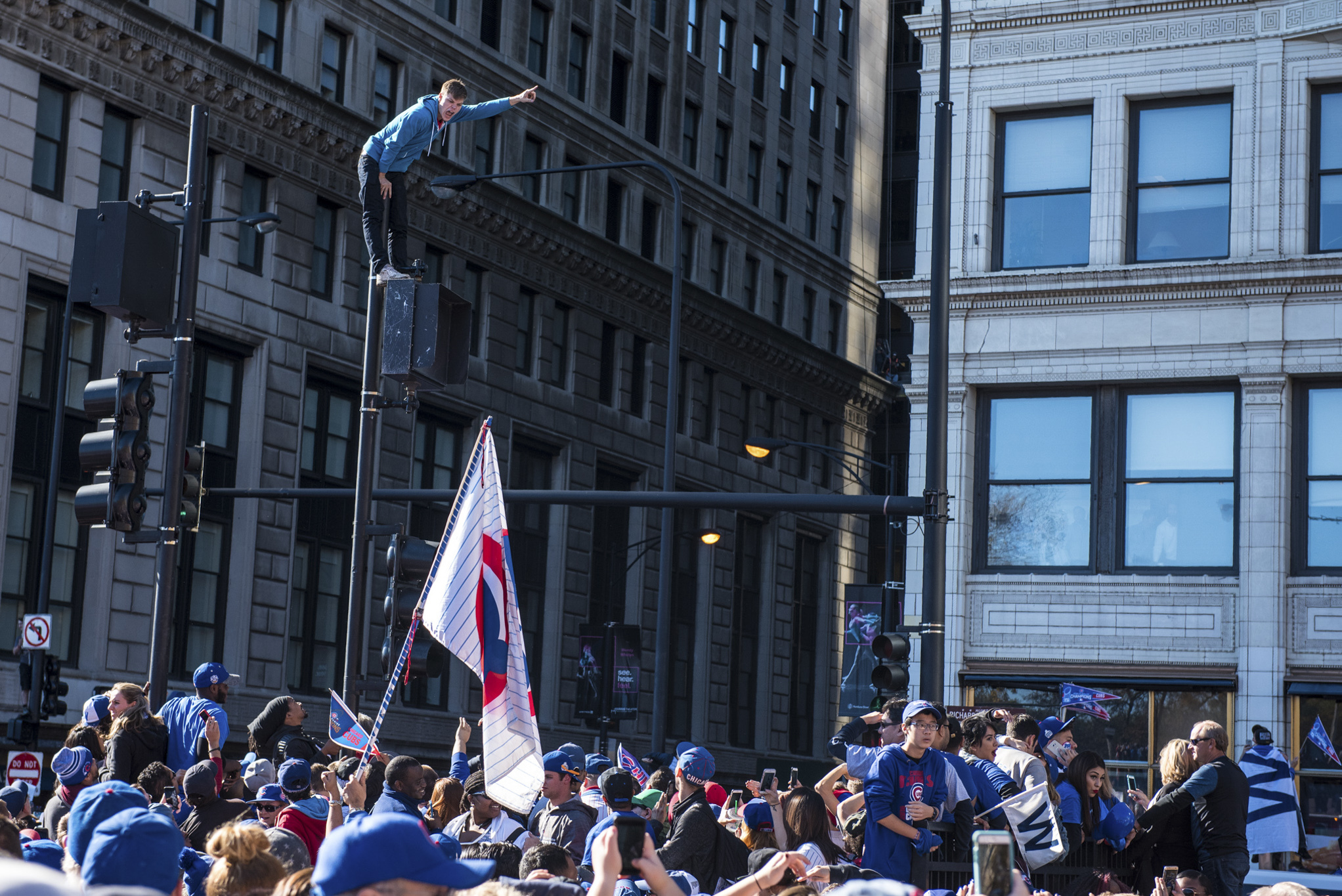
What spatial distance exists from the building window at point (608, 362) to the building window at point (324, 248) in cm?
1113

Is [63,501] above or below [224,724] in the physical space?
above

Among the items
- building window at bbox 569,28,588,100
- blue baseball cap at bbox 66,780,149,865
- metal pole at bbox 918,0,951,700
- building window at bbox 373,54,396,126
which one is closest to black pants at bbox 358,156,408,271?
metal pole at bbox 918,0,951,700

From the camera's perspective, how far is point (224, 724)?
12.8 metres

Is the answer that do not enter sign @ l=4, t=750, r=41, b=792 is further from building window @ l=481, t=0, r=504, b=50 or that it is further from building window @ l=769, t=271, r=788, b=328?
building window @ l=769, t=271, r=788, b=328

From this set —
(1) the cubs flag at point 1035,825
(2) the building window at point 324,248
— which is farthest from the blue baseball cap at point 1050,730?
(2) the building window at point 324,248

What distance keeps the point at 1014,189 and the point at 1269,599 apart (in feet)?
21.2

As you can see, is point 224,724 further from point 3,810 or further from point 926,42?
point 926,42

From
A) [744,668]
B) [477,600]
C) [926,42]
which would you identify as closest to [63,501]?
[926,42]

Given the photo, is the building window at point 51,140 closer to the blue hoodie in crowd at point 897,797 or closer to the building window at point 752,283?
the blue hoodie in crowd at point 897,797

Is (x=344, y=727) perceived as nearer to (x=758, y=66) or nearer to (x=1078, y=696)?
(x=1078, y=696)

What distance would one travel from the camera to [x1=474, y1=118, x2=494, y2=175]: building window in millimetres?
42656

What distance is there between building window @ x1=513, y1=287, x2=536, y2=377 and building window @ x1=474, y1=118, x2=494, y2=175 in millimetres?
3314

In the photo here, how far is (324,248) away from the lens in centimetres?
3809

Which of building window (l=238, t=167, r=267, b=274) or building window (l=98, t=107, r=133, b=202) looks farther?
building window (l=238, t=167, r=267, b=274)
